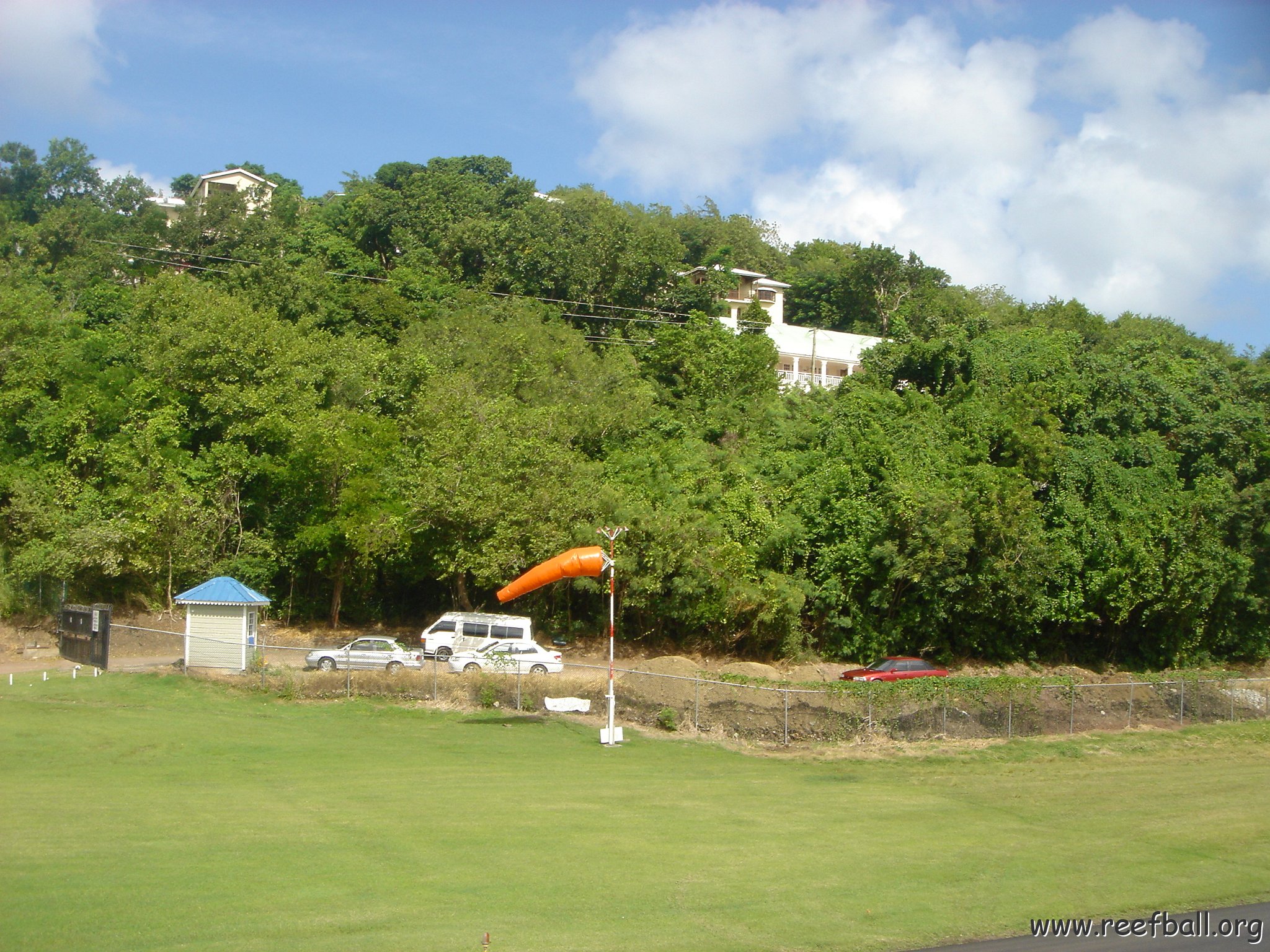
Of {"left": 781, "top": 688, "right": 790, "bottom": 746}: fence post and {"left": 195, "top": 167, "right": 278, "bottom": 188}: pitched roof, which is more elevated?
{"left": 195, "top": 167, "right": 278, "bottom": 188}: pitched roof

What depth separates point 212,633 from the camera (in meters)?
29.6

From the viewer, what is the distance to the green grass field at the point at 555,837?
36.8ft

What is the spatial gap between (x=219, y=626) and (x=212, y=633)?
0.98 feet

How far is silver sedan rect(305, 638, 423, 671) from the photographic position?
30.7 meters

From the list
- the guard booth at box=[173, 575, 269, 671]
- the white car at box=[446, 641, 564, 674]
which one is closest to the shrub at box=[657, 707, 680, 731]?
the white car at box=[446, 641, 564, 674]

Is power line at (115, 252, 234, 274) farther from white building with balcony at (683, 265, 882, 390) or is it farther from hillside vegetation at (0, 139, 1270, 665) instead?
white building with balcony at (683, 265, 882, 390)

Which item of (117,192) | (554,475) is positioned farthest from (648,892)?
(117,192)

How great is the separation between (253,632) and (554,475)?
11.8m

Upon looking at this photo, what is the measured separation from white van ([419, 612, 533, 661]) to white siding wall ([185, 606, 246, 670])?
6057 millimetres

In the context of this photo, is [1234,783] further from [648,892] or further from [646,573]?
[646,573]

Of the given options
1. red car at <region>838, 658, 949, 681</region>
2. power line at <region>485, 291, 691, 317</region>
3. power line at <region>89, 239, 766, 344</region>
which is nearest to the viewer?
red car at <region>838, 658, 949, 681</region>

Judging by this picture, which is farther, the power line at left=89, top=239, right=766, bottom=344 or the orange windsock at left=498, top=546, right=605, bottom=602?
the power line at left=89, top=239, right=766, bottom=344

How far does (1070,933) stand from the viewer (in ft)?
39.1

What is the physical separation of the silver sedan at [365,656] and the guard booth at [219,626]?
6.95 ft
